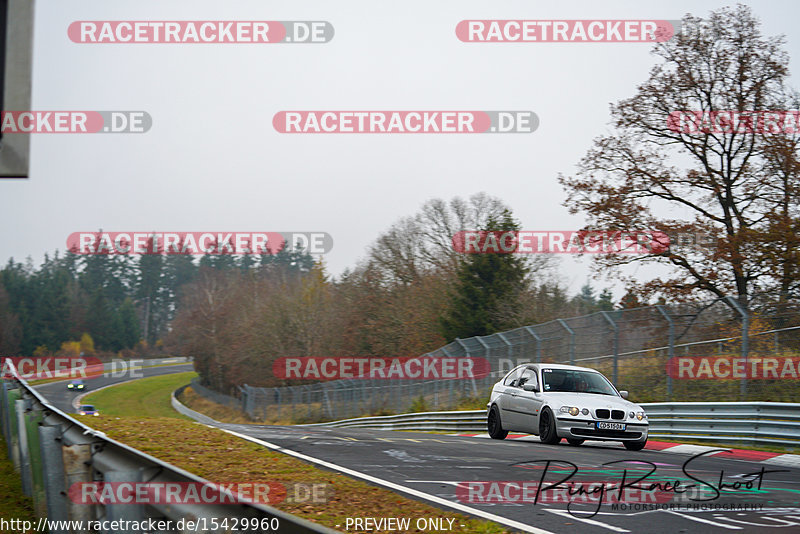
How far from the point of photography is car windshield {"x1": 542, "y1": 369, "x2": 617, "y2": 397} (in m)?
15.0

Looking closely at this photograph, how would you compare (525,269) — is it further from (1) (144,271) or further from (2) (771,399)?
(1) (144,271)

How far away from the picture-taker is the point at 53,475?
526 centimetres

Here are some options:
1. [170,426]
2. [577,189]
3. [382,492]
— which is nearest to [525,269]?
[577,189]

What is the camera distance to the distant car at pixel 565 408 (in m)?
13.9

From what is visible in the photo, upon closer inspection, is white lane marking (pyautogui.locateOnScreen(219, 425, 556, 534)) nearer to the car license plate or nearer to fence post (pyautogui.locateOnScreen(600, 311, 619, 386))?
the car license plate

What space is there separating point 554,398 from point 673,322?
4.97 meters

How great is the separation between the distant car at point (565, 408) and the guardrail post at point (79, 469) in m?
10.3

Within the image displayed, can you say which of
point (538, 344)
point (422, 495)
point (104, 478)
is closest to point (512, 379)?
point (538, 344)

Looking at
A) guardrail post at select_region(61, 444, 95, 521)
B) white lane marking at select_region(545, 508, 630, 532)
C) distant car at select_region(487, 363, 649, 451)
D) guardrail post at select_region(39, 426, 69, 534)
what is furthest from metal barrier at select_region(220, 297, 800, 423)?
guardrail post at select_region(61, 444, 95, 521)

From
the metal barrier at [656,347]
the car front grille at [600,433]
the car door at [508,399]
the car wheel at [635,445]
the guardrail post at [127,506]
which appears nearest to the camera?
the guardrail post at [127,506]

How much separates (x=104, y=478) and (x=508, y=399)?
1244cm

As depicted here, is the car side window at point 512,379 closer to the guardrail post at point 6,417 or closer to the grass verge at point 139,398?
the guardrail post at point 6,417

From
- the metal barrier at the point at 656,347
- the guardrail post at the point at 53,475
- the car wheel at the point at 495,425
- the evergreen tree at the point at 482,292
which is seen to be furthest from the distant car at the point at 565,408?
the evergreen tree at the point at 482,292

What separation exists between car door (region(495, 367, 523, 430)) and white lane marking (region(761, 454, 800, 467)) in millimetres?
4647
